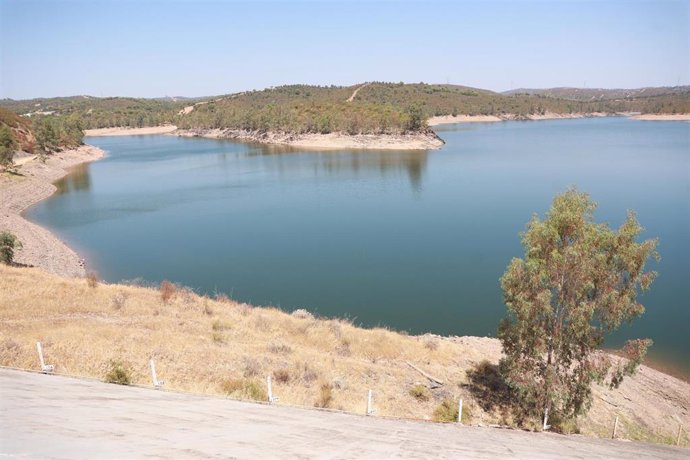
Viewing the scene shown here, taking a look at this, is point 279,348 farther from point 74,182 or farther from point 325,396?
point 74,182

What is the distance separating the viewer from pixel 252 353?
533 inches

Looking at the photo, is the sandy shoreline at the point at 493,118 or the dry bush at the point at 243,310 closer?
the dry bush at the point at 243,310

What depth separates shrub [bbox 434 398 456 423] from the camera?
1208 cm

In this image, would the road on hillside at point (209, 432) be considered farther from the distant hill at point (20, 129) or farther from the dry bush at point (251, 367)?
the distant hill at point (20, 129)

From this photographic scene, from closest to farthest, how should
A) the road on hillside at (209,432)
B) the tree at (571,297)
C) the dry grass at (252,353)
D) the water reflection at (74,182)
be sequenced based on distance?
the road on hillside at (209,432)
the dry grass at (252,353)
the tree at (571,297)
the water reflection at (74,182)

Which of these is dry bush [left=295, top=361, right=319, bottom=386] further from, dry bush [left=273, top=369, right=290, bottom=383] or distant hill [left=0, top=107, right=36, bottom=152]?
distant hill [left=0, top=107, right=36, bottom=152]

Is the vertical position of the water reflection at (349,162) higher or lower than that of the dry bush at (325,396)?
higher

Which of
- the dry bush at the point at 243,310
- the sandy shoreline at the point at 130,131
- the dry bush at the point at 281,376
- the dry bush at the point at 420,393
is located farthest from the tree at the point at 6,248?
the sandy shoreline at the point at 130,131

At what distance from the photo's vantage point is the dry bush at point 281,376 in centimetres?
1211

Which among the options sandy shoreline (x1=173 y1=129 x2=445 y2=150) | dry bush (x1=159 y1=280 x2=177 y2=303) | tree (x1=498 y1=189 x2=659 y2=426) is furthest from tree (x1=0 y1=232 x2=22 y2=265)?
sandy shoreline (x1=173 y1=129 x2=445 y2=150)

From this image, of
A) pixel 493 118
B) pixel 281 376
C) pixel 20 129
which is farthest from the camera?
pixel 493 118

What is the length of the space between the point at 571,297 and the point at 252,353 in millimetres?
8607

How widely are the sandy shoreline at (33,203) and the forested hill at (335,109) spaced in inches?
1405

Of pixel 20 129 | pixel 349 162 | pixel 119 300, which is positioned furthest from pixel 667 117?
pixel 119 300
